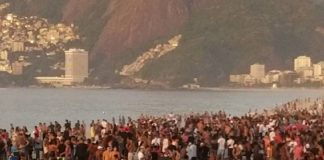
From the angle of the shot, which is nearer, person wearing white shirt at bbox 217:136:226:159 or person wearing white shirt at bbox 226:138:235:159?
person wearing white shirt at bbox 226:138:235:159

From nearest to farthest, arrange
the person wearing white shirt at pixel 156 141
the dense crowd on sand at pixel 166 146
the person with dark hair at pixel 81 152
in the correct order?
1. the dense crowd on sand at pixel 166 146
2. the person with dark hair at pixel 81 152
3. the person wearing white shirt at pixel 156 141

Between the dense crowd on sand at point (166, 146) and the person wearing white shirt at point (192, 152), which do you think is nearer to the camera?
the dense crowd on sand at point (166, 146)

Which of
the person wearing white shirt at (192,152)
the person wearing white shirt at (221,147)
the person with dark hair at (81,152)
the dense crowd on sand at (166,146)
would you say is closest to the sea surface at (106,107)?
the dense crowd on sand at (166,146)

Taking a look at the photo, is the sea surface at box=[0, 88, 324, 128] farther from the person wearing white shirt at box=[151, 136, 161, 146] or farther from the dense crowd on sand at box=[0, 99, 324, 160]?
the person wearing white shirt at box=[151, 136, 161, 146]

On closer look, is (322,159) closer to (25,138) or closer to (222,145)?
(222,145)

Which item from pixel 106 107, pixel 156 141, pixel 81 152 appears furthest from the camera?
pixel 106 107

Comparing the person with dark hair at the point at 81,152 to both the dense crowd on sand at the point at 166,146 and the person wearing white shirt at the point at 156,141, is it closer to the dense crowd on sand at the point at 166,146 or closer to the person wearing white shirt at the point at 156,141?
the dense crowd on sand at the point at 166,146

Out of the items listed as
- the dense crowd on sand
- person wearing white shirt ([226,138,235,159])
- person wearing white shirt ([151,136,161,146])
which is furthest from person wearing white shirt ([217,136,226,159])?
person wearing white shirt ([151,136,161,146])

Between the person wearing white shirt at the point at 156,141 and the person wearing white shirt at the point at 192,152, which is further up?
the person wearing white shirt at the point at 156,141

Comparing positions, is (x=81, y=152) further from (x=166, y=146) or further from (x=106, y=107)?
(x=106, y=107)

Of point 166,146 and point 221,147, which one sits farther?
point 221,147

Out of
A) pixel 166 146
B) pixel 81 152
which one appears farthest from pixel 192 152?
pixel 81 152

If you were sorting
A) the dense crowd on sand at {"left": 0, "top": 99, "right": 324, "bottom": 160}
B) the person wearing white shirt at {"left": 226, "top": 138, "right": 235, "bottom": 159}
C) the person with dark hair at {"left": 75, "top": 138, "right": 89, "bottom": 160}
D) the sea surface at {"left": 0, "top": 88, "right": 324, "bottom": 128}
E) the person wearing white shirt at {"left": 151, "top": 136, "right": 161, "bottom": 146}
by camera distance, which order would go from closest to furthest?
the dense crowd on sand at {"left": 0, "top": 99, "right": 324, "bottom": 160} → the person with dark hair at {"left": 75, "top": 138, "right": 89, "bottom": 160} → the person wearing white shirt at {"left": 151, "top": 136, "right": 161, "bottom": 146} → the person wearing white shirt at {"left": 226, "top": 138, "right": 235, "bottom": 159} → the sea surface at {"left": 0, "top": 88, "right": 324, "bottom": 128}

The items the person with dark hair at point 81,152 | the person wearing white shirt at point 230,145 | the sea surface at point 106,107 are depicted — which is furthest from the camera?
the sea surface at point 106,107
